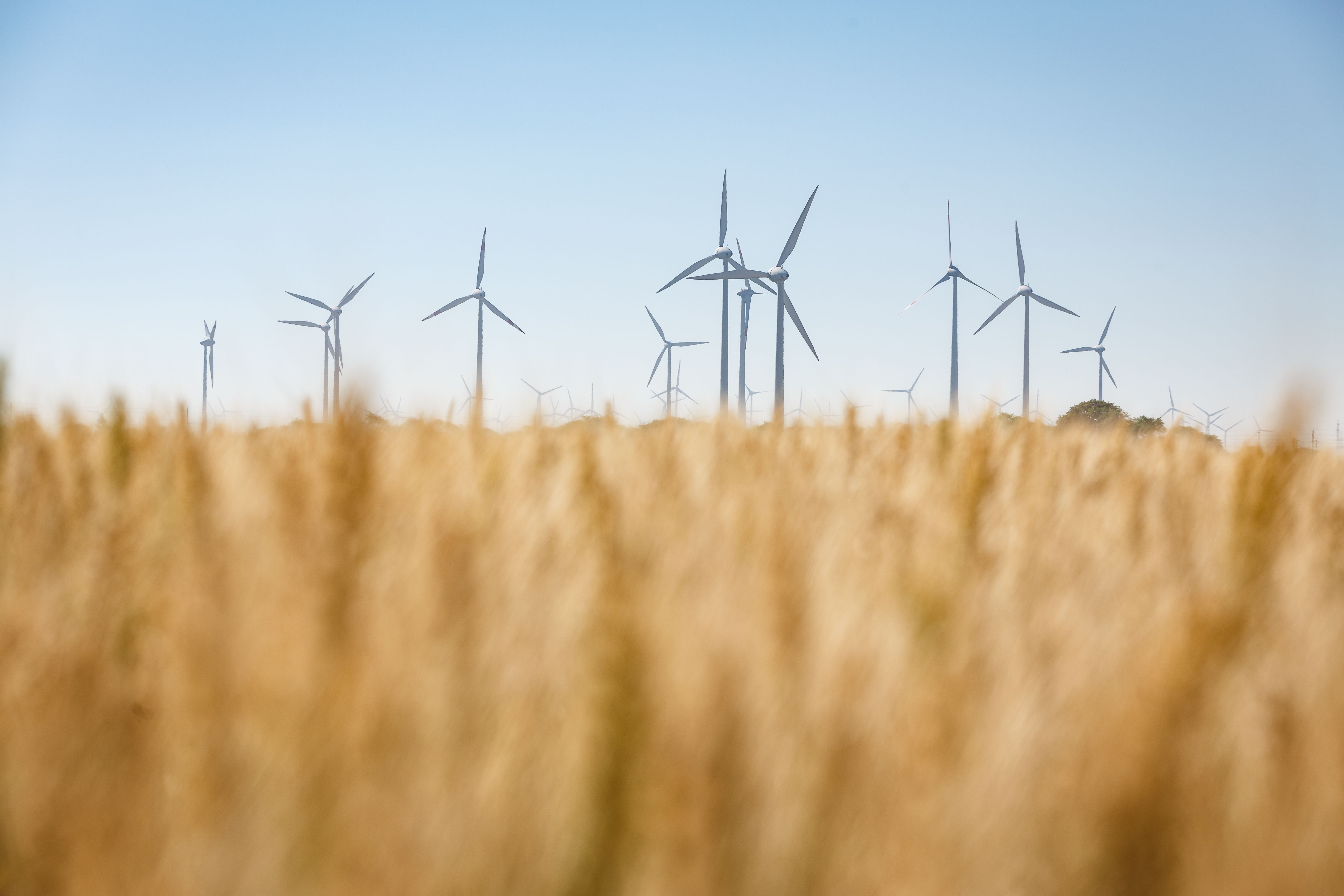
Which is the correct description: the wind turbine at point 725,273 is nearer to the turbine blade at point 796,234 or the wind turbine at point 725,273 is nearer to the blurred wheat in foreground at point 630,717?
the turbine blade at point 796,234

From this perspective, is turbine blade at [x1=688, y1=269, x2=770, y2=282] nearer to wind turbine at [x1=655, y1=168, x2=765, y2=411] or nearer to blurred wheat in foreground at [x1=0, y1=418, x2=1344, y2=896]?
Result: wind turbine at [x1=655, y1=168, x2=765, y2=411]

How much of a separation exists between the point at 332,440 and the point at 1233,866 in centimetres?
105

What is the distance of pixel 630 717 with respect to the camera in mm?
604

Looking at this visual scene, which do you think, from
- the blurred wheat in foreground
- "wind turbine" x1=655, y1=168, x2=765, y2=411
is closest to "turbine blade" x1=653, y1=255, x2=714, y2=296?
"wind turbine" x1=655, y1=168, x2=765, y2=411

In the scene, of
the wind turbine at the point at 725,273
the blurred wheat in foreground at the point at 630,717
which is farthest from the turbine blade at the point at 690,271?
the blurred wheat in foreground at the point at 630,717

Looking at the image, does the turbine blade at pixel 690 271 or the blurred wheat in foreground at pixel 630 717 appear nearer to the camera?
the blurred wheat in foreground at pixel 630 717

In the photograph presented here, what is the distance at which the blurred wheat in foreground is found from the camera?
550mm

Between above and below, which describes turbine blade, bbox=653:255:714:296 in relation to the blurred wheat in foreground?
above

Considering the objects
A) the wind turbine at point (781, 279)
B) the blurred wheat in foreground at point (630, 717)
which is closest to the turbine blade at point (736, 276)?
the wind turbine at point (781, 279)

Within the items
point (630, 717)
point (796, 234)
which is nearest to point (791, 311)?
point (796, 234)

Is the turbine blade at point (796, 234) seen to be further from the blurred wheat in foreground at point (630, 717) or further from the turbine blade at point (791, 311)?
the blurred wheat in foreground at point (630, 717)

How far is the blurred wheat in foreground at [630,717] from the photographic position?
55 cm

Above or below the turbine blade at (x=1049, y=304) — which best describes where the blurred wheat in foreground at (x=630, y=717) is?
below

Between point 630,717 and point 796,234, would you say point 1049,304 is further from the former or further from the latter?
point 630,717
